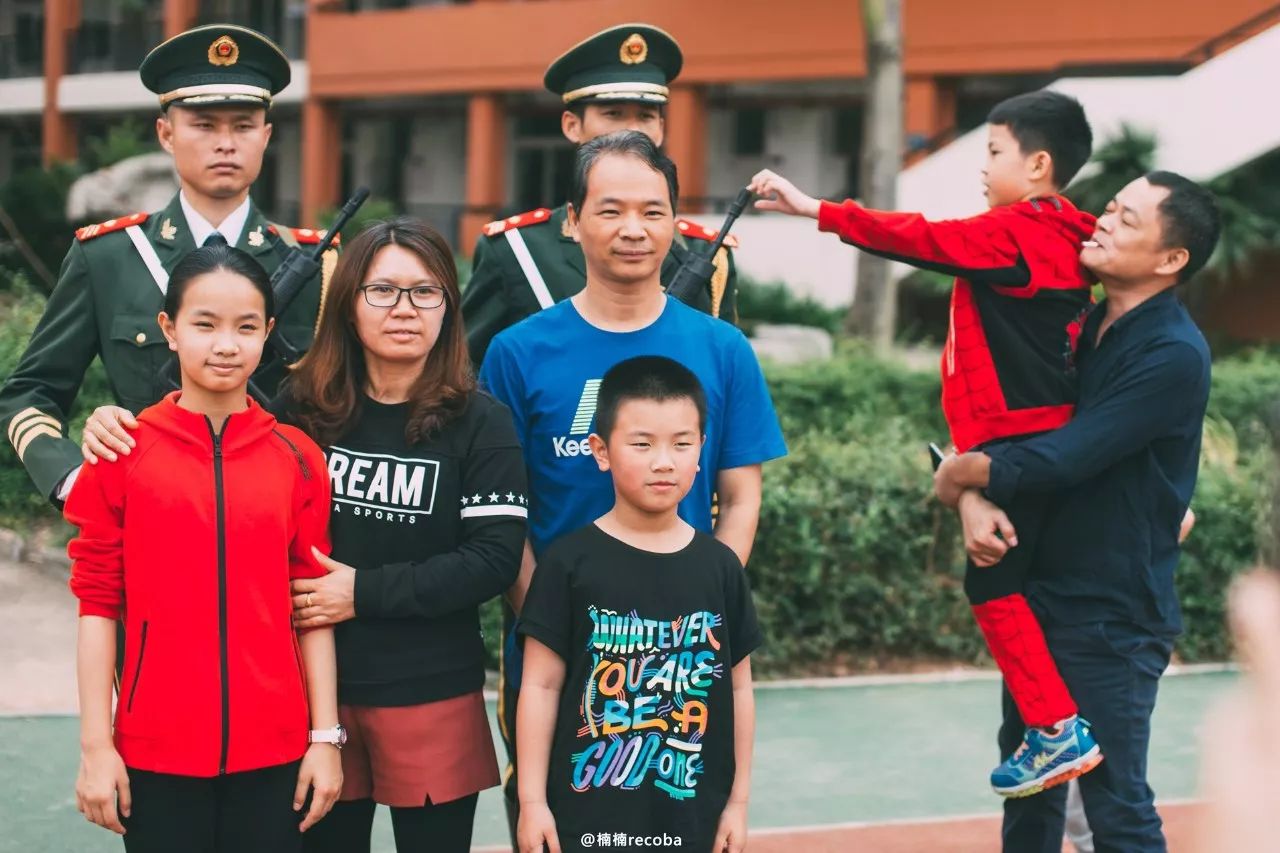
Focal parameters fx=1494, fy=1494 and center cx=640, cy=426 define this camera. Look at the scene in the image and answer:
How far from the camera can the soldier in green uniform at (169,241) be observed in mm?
3516

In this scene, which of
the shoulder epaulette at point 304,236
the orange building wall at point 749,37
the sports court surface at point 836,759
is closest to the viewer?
the shoulder epaulette at point 304,236

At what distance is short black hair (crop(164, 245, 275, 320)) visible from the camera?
9.66ft

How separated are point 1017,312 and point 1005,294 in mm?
58

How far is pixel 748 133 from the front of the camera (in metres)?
23.5

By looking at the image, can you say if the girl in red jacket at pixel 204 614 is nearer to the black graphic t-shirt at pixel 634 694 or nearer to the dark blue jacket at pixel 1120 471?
the black graphic t-shirt at pixel 634 694

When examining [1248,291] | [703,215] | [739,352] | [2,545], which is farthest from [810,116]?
[739,352]

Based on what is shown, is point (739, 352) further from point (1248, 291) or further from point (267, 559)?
point (1248, 291)

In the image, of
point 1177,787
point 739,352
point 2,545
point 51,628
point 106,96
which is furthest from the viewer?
point 106,96

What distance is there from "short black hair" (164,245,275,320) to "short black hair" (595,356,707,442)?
0.71 m

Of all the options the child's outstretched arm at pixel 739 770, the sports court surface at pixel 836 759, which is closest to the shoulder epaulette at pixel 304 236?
the child's outstretched arm at pixel 739 770

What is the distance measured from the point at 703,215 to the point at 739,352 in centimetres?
1805

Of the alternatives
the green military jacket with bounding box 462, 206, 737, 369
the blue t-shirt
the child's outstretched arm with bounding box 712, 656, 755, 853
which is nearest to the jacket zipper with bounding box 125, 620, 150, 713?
the blue t-shirt

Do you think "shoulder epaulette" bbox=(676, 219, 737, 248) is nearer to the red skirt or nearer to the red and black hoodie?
the red and black hoodie

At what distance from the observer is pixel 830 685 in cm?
643
